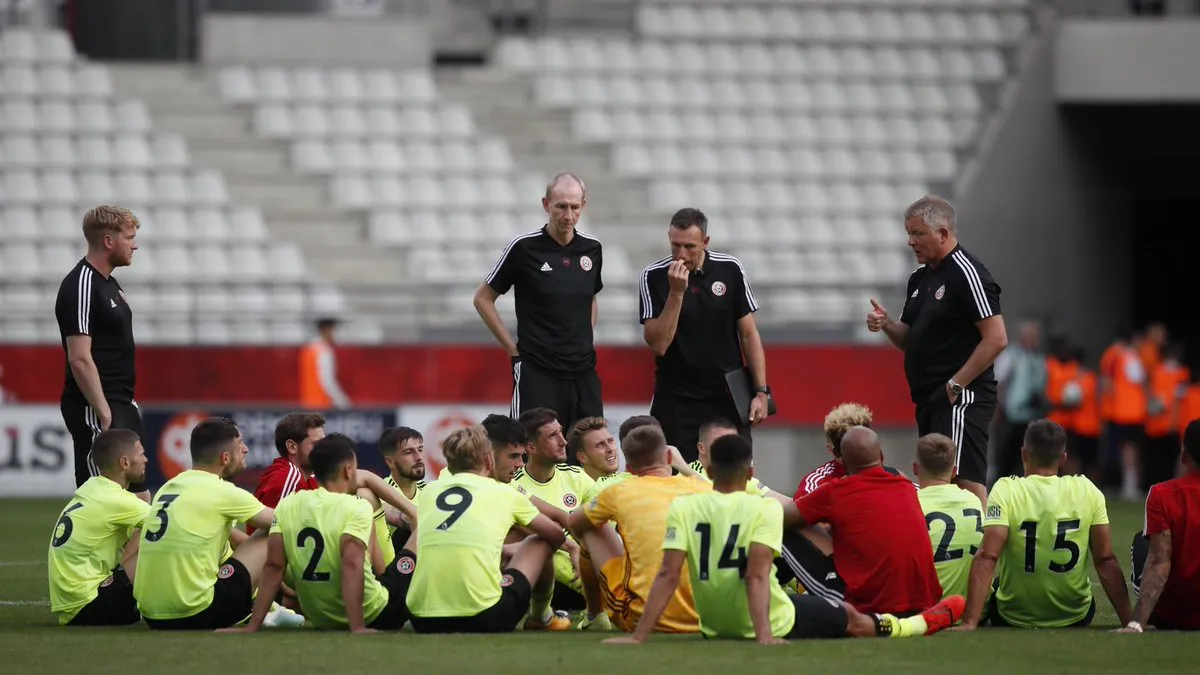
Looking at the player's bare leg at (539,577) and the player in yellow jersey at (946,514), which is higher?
the player in yellow jersey at (946,514)

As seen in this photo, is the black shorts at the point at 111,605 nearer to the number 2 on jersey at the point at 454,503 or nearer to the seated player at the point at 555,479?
the number 2 on jersey at the point at 454,503

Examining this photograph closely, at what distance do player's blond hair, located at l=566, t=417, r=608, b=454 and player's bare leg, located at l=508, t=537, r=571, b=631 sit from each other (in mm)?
1035

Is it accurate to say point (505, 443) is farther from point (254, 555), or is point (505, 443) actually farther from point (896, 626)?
point (896, 626)

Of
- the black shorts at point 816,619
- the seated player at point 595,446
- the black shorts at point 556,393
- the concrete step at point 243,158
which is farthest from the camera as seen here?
the concrete step at point 243,158

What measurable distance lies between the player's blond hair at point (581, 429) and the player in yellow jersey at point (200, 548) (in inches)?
72.5

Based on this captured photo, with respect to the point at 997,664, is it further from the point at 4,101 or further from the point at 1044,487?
the point at 4,101

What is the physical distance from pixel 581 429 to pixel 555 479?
12.7 inches

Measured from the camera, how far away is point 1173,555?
29.0 ft

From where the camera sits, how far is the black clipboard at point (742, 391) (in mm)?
10812

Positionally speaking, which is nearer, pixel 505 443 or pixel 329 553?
pixel 329 553

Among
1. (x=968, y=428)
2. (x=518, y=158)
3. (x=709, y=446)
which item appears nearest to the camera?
(x=709, y=446)

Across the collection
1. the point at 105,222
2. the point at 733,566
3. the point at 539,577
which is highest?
the point at 105,222

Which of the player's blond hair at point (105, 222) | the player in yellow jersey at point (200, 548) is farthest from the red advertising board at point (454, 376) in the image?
the player in yellow jersey at point (200, 548)

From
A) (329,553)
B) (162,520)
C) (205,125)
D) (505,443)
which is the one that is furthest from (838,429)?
(205,125)
